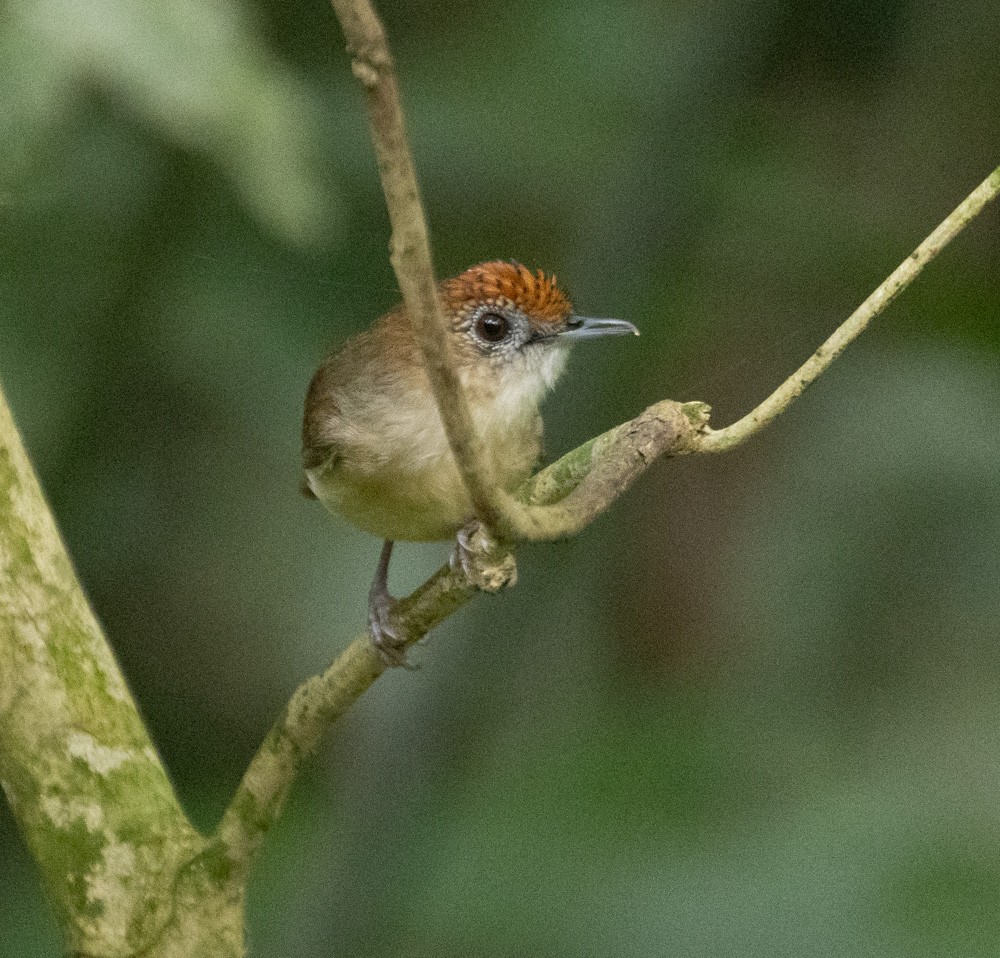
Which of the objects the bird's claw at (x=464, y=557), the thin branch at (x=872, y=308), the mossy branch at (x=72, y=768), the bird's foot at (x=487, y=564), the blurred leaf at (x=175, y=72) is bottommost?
the mossy branch at (x=72, y=768)

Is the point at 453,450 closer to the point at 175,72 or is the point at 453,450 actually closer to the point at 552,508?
the point at 552,508

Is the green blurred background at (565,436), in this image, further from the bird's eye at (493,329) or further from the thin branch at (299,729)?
the thin branch at (299,729)

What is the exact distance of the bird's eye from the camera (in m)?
2.90

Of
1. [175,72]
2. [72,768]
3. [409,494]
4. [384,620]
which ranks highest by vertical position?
[175,72]

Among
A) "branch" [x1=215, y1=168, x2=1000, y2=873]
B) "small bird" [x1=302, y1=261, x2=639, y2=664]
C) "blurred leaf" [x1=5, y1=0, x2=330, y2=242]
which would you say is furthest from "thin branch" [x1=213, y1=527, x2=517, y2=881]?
"blurred leaf" [x1=5, y1=0, x2=330, y2=242]

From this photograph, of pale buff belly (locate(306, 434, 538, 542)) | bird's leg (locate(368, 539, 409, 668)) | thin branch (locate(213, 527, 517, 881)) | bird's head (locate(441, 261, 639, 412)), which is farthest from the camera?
bird's head (locate(441, 261, 639, 412))

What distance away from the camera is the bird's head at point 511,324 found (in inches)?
113

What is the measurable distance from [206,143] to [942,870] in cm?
201

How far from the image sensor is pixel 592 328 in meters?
2.84

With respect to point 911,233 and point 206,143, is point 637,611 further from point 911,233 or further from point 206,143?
point 206,143

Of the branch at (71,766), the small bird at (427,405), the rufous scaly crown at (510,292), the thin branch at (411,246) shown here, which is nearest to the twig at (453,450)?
the thin branch at (411,246)

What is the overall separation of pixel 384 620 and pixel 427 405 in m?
0.35

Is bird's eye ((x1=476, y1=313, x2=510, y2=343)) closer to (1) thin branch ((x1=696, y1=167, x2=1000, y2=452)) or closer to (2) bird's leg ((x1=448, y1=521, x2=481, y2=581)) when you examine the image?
(2) bird's leg ((x1=448, y1=521, x2=481, y2=581))

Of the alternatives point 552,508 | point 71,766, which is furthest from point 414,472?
point 552,508
